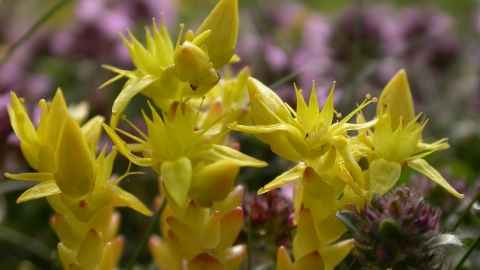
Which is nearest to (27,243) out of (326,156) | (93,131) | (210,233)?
(93,131)

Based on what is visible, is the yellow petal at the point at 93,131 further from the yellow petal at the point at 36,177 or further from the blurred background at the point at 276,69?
the blurred background at the point at 276,69

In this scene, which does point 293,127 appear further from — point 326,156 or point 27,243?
point 27,243

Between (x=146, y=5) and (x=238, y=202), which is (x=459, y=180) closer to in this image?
(x=238, y=202)

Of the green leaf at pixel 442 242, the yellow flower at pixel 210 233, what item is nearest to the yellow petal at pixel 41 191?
the yellow flower at pixel 210 233

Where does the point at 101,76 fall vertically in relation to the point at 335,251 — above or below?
below

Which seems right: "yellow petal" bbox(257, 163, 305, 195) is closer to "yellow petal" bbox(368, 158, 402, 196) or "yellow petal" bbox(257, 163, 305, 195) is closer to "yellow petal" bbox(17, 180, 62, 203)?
"yellow petal" bbox(368, 158, 402, 196)

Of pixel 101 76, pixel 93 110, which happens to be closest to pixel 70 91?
pixel 101 76

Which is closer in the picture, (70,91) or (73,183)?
(73,183)
